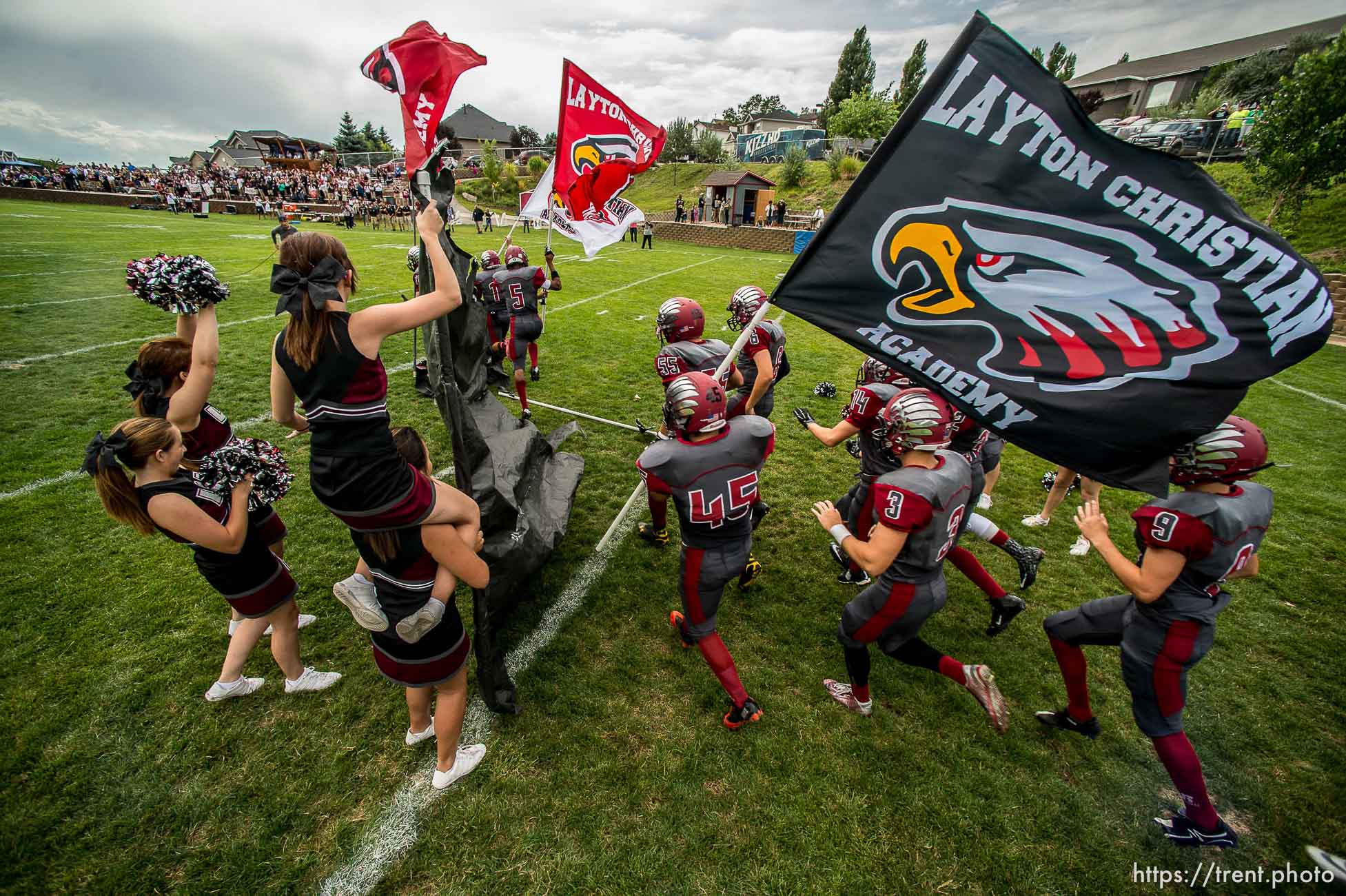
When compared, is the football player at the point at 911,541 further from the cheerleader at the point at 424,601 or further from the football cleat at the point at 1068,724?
the cheerleader at the point at 424,601

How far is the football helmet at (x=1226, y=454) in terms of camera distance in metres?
2.74

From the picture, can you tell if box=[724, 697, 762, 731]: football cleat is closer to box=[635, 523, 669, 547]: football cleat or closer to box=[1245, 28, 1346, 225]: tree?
box=[635, 523, 669, 547]: football cleat

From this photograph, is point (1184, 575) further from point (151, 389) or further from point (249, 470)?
point (151, 389)

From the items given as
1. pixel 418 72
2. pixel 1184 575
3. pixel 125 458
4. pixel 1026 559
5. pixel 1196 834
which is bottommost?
pixel 1196 834

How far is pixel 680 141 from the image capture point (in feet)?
226

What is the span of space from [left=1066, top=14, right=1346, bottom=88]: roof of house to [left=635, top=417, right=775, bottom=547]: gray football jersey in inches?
3045

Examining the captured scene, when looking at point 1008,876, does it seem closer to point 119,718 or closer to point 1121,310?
point 1121,310

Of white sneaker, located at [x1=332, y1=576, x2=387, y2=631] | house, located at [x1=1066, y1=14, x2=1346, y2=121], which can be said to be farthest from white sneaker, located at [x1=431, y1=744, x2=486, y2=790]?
house, located at [x1=1066, y1=14, x2=1346, y2=121]

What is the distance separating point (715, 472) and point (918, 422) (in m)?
1.32

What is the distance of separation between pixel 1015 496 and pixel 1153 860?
4.85 meters

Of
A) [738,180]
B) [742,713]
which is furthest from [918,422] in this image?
[738,180]

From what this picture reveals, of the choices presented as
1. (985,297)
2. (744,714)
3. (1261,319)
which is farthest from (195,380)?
(1261,319)

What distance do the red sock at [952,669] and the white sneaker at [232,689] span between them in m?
5.07

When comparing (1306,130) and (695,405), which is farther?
(1306,130)
